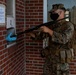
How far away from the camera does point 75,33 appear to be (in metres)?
4.47

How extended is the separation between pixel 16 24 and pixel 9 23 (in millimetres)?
518

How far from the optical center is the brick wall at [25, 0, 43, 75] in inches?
224

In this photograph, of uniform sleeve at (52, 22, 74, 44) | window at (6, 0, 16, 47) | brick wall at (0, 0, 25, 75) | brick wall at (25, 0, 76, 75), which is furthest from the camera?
brick wall at (25, 0, 76, 75)

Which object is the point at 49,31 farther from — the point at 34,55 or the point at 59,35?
the point at 34,55

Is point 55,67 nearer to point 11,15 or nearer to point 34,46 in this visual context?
point 11,15

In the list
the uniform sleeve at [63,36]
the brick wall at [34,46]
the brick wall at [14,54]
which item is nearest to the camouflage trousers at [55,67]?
the uniform sleeve at [63,36]

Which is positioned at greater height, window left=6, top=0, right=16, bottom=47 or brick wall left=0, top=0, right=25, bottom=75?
window left=6, top=0, right=16, bottom=47

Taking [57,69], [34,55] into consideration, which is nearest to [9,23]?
[57,69]

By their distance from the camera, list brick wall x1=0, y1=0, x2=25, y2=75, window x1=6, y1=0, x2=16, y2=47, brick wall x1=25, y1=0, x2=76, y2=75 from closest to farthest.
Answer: brick wall x1=0, y1=0, x2=25, y2=75 < window x1=6, y1=0, x2=16, y2=47 < brick wall x1=25, y1=0, x2=76, y2=75

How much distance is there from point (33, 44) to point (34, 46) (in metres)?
0.05

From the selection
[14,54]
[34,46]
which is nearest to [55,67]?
[14,54]

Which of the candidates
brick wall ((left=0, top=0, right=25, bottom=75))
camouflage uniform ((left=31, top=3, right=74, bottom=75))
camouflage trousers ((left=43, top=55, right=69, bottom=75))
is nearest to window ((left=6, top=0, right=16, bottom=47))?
brick wall ((left=0, top=0, right=25, bottom=75))

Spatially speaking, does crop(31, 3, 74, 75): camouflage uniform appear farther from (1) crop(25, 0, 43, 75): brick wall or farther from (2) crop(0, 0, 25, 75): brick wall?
(1) crop(25, 0, 43, 75): brick wall

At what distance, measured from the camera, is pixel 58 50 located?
14.2ft
